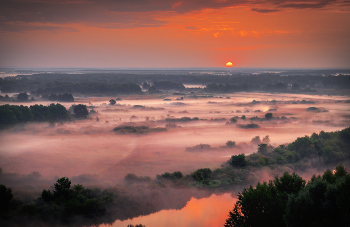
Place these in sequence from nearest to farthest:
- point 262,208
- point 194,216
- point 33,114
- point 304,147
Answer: point 262,208 → point 194,216 → point 304,147 → point 33,114

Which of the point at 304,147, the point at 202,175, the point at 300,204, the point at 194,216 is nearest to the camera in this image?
the point at 300,204

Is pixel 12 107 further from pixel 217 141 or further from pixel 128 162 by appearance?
pixel 217 141

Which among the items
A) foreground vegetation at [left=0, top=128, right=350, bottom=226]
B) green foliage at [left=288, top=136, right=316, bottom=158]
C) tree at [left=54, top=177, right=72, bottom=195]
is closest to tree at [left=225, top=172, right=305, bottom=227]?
foreground vegetation at [left=0, top=128, right=350, bottom=226]

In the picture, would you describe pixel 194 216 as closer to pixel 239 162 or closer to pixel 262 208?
pixel 262 208

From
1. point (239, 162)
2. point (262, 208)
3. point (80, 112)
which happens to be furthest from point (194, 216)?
point (80, 112)

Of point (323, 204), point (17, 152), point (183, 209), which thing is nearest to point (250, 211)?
point (323, 204)

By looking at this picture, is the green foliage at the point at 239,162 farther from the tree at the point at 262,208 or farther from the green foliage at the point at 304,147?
the tree at the point at 262,208

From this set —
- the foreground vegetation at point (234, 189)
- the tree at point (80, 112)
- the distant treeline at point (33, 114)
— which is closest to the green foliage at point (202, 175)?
the foreground vegetation at point (234, 189)
